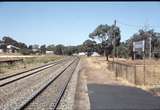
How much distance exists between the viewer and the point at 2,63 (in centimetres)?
5569

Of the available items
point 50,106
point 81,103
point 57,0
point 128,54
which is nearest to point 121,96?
point 81,103

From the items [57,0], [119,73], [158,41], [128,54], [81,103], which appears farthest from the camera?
[158,41]

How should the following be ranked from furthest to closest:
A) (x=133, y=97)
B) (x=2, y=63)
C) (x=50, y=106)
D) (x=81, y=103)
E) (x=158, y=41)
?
(x=158, y=41), (x=2, y=63), (x=133, y=97), (x=81, y=103), (x=50, y=106)

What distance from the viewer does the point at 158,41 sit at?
13725 centimetres

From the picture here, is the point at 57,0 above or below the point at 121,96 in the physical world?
above

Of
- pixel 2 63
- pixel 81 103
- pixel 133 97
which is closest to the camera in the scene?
pixel 81 103

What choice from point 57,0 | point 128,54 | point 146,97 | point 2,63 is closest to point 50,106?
point 146,97

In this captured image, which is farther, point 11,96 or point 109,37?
point 109,37

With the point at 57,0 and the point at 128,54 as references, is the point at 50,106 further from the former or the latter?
the point at 128,54

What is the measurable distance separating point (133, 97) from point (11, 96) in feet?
22.6

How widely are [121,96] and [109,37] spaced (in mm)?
95276

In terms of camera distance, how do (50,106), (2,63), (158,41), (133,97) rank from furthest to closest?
(158,41), (2,63), (133,97), (50,106)

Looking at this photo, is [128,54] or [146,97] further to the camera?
[128,54]

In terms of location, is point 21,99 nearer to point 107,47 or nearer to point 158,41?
point 107,47
